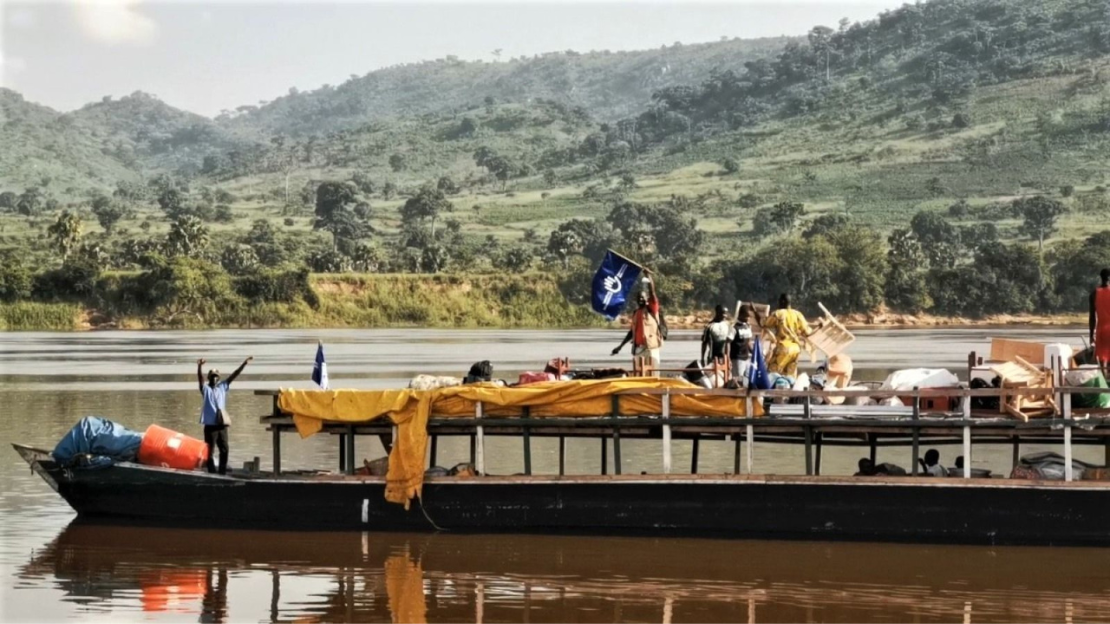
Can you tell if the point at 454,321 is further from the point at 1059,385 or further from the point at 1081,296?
the point at 1059,385

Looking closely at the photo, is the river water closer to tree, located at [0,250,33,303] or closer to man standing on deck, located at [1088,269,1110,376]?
man standing on deck, located at [1088,269,1110,376]

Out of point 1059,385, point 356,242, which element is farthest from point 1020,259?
point 1059,385

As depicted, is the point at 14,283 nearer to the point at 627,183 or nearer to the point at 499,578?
the point at 499,578

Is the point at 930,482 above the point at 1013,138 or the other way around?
the other way around

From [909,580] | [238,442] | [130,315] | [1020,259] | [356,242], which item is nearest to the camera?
[909,580]

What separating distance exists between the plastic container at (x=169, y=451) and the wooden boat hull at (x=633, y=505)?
0.98 ft

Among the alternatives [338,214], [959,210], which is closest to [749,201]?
[959,210]

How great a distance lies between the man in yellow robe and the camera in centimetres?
1850

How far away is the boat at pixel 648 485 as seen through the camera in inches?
647

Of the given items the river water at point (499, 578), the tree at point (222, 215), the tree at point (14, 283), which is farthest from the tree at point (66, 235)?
the river water at point (499, 578)

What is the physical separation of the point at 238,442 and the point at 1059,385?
14.9 meters

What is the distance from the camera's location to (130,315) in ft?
266

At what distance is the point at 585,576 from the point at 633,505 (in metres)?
1.35

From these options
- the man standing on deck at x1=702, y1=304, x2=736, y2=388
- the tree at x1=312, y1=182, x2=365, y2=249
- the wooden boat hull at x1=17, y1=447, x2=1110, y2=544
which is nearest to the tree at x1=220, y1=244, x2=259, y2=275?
the tree at x1=312, y1=182, x2=365, y2=249
